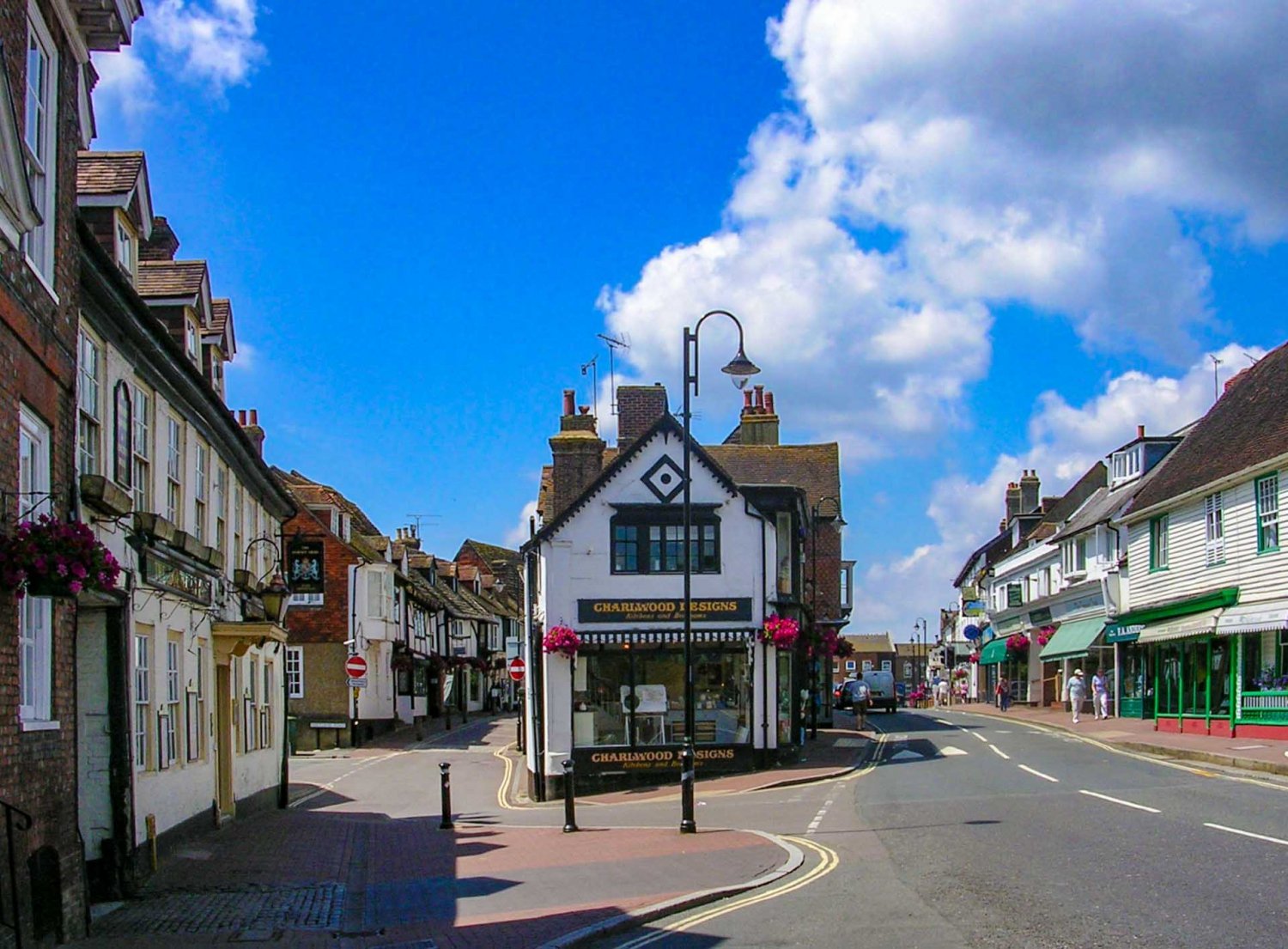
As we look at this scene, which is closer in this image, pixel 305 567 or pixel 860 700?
pixel 305 567

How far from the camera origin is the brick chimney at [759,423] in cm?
4816

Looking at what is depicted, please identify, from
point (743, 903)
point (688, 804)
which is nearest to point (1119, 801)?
point (688, 804)

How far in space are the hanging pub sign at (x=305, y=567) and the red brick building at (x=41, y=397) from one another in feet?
46.6

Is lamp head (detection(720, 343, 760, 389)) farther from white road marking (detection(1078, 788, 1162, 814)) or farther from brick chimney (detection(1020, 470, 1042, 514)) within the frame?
brick chimney (detection(1020, 470, 1042, 514))

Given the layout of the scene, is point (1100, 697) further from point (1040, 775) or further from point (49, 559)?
point (49, 559)

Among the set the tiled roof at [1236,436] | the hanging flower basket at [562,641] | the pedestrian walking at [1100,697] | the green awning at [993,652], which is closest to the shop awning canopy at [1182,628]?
the tiled roof at [1236,436]

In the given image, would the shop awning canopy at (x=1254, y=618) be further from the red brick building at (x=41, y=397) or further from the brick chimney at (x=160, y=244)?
the red brick building at (x=41, y=397)

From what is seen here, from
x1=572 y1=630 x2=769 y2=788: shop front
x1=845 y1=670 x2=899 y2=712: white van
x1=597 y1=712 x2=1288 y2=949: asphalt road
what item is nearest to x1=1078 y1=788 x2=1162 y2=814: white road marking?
x1=597 y1=712 x2=1288 y2=949: asphalt road

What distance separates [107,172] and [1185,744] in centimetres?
2410

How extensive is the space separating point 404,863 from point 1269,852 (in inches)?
396

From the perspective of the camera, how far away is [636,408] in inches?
Answer: 1393

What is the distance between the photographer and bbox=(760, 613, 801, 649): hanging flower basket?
29.5 m

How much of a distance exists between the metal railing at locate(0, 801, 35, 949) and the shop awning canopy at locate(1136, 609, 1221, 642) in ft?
92.1

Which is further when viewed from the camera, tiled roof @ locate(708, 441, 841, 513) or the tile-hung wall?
tiled roof @ locate(708, 441, 841, 513)
